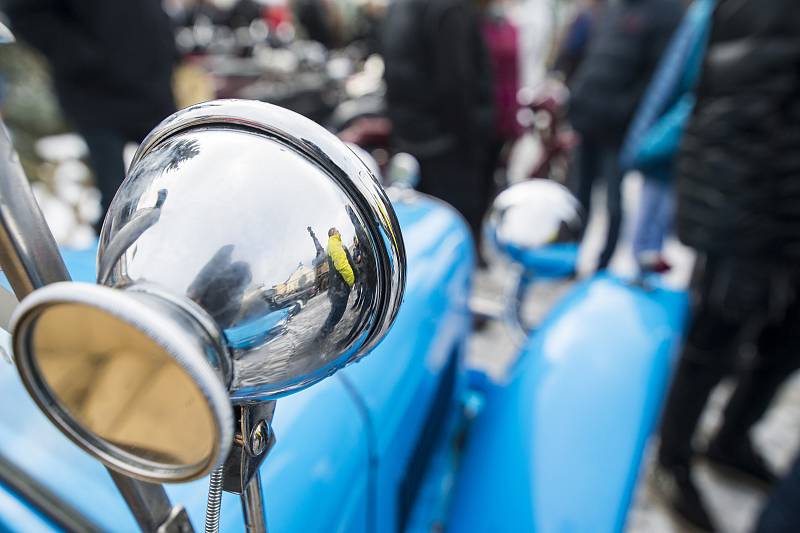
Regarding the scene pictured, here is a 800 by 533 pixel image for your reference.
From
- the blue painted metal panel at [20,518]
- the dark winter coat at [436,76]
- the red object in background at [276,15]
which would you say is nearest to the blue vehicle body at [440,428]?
the blue painted metal panel at [20,518]

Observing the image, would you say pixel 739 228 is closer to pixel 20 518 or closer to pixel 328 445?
pixel 328 445

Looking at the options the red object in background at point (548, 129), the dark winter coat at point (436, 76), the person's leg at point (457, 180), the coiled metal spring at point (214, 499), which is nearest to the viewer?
the coiled metal spring at point (214, 499)

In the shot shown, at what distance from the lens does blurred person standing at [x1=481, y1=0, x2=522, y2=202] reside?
2.77 meters

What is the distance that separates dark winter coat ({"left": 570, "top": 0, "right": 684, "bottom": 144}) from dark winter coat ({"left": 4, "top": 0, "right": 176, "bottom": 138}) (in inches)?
80.0

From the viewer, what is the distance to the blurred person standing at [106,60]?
2064 mm

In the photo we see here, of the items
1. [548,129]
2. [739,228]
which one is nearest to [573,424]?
[739,228]

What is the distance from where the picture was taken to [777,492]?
3.58ft

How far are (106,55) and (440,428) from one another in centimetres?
207

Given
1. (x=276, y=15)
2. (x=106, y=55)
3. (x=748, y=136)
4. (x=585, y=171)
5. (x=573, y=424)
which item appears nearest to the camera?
(x=573, y=424)

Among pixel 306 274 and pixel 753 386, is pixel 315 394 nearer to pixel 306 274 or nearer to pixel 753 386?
pixel 306 274

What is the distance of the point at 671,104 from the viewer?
5.96 feet

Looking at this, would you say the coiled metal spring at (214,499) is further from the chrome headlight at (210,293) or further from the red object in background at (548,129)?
the red object in background at (548,129)

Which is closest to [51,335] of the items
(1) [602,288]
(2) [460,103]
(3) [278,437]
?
(3) [278,437]

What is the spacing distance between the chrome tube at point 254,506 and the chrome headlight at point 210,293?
9cm
